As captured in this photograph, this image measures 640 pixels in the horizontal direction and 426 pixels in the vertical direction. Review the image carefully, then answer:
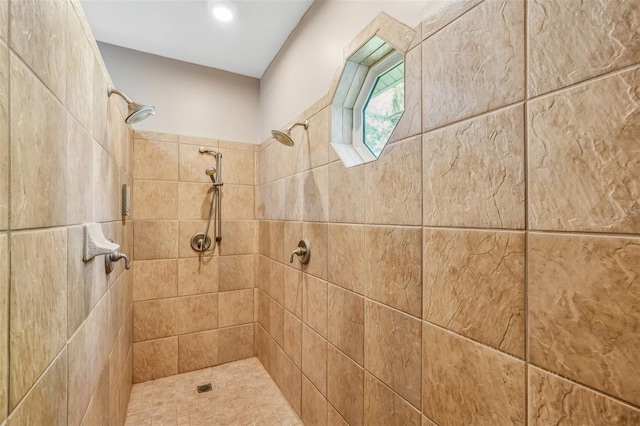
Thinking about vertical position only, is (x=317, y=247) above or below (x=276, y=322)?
above

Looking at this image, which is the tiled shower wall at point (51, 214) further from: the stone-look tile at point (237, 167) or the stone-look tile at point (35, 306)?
the stone-look tile at point (237, 167)

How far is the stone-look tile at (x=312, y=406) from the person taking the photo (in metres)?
1.43

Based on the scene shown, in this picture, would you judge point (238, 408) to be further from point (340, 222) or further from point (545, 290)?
point (545, 290)

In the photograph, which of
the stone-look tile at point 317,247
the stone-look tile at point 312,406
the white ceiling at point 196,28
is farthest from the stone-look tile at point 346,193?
the white ceiling at point 196,28

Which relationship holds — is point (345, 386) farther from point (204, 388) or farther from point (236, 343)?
point (236, 343)

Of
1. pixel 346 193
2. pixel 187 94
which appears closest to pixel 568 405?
pixel 346 193

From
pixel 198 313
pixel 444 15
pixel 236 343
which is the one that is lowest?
pixel 236 343

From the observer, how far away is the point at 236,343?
2.37 m

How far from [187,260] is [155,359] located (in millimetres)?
758

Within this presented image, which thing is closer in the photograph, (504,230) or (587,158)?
(587,158)

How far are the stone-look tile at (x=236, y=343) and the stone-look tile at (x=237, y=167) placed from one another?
1252mm

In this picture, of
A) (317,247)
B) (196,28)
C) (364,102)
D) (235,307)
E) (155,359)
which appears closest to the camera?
(364,102)

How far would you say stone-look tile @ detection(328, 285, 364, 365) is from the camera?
1167mm

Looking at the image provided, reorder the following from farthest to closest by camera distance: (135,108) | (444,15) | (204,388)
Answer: (204,388) → (135,108) → (444,15)
